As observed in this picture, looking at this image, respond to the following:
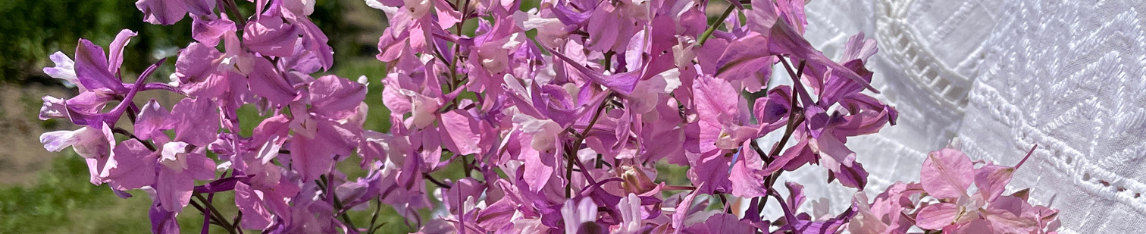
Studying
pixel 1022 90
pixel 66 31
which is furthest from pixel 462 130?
pixel 66 31

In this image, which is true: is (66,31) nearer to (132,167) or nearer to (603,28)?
(132,167)

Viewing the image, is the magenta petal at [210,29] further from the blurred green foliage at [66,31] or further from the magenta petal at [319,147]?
the blurred green foliage at [66,31]

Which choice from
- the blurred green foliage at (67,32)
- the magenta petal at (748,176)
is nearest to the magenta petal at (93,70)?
the magenta petal at (748,176)

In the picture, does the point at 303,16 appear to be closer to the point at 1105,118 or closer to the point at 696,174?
the point at 696,174

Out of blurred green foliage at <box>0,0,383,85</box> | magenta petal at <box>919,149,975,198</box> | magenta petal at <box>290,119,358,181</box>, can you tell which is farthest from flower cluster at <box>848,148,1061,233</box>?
blurred green foliage at <box>0,0,383,85</box>

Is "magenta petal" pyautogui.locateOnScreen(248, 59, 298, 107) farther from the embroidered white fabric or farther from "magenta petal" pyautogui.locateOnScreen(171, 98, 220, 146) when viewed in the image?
the embroidered white fabric

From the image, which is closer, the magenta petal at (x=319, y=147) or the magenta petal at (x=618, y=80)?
the magenta petal at (x=618, y=80)
